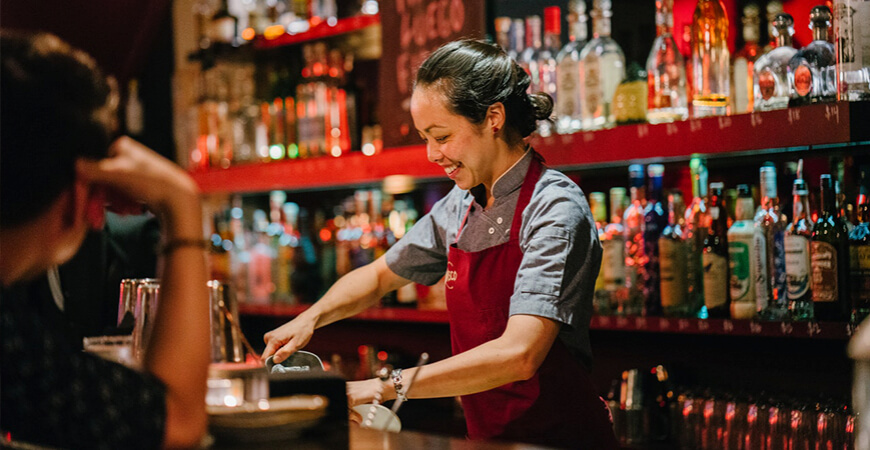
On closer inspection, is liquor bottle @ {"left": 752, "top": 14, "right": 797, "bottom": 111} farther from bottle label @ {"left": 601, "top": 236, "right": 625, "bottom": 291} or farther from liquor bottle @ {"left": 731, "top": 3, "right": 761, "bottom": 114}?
bottle label @ {"left": 601, "top": 236, "right": 625, "bottom": 291}

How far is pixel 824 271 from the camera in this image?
186cm

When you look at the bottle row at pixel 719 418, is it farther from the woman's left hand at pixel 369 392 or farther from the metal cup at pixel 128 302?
the metal cup at pixel 128 302

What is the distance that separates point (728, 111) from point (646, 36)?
50 centimetres

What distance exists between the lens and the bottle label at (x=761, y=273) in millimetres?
1965

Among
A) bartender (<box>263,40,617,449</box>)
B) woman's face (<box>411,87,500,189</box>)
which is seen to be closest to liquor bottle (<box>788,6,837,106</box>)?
bartender (<box>263,40,617,449</box>)

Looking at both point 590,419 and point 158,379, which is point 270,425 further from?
point 590,419

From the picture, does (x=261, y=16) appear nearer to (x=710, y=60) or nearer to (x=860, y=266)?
(x=710, y=60)

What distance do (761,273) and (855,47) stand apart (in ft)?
1.74

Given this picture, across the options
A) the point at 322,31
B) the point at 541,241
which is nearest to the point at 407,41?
the point at 322,31

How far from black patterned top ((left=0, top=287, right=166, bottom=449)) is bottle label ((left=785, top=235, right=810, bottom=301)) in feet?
5.04

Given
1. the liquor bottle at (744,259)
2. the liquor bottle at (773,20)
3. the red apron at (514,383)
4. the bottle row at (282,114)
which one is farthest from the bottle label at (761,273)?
the bottle row at (282,114)

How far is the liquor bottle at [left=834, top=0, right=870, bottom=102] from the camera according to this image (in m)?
1.73

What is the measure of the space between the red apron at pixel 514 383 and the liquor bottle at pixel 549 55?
0.78 metres

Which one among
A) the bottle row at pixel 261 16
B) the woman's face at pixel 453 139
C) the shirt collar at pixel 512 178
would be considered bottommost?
the shirt collar at pixel 512 178
